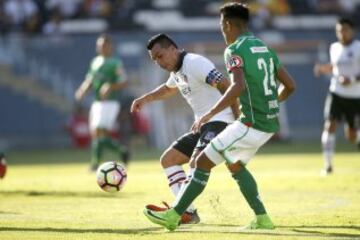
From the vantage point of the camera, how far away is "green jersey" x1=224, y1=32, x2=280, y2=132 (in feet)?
31.6

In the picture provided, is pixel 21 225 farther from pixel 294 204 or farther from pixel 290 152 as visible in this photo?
pixel 290 152

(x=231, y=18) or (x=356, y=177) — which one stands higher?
(x=231, y=18)

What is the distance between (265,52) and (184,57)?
114 cm

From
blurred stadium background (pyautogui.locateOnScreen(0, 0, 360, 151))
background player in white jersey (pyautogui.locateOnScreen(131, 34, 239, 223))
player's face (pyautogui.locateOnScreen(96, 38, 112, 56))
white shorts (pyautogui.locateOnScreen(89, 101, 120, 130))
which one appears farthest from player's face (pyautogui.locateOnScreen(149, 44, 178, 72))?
blurred stadium background (pyautogui.locateOnScreen(0, 0, 360, 151))

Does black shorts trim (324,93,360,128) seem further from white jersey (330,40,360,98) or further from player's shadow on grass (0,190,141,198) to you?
player's shadow on grass (0,190,141,198)

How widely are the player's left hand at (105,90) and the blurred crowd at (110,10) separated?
11887 mm

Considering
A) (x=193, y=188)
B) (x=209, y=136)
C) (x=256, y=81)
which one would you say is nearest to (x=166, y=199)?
(x=209, y=136)

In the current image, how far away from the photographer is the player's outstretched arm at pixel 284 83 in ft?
32.8

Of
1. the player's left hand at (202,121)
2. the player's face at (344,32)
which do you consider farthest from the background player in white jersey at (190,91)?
the player's face at (344,32)

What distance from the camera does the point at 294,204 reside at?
41.7ft

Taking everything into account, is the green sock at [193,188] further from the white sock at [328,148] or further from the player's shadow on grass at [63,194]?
the white sock at [328,148]

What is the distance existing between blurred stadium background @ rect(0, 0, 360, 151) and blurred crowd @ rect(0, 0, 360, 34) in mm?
35

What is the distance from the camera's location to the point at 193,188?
9.74m

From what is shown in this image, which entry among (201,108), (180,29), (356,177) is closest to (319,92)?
(180,29)
